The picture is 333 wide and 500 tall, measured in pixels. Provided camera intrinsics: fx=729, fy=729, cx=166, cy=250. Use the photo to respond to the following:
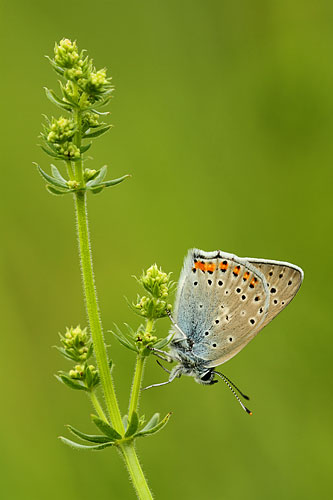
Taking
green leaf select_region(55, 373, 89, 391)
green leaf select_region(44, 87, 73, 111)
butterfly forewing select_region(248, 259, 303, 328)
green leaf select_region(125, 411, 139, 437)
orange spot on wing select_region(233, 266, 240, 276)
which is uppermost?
green leaf select_region(44, 87, 73, 111)

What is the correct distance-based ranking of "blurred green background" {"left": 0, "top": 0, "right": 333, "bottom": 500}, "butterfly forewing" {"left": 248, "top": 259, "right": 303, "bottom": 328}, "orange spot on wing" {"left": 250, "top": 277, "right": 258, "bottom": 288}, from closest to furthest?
"butterfly forewing" {"left": 248, "top": 259, "right": 303, "bottom": 328} → "orange spot on wing" {"left": 250, "top": 277, "right": 258, "bottom": 288} → "blurred green background" {"left": 0, "top": 0, "right": 333, "bottom": 500}

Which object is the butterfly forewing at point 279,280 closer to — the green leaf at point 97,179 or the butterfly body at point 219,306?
the butterfly body at point 219,306

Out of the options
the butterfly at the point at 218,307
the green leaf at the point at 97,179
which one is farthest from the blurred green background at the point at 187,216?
the green leaf at the point at 97,179

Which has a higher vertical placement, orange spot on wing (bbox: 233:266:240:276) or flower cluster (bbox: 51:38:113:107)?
flower cluster (bbox: 51:38:113:107)

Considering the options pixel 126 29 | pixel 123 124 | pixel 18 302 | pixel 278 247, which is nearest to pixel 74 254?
pixel 18 302

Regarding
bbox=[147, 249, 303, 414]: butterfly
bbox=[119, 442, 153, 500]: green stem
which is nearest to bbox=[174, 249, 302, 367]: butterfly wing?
bbox=[147, 249, 303, 414]: butterfly

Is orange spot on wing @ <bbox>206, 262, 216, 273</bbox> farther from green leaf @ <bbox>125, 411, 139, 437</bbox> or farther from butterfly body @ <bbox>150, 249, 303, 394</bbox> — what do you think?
green leaf @ <bbox>125, 411, 139, 437</bbox>

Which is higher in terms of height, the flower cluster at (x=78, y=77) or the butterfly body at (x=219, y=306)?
the flower cluster at (x=78, y=77)
